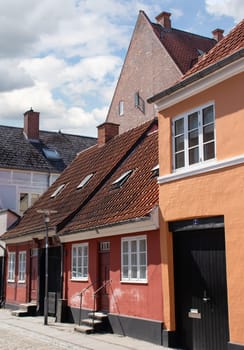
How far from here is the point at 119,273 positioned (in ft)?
48.9

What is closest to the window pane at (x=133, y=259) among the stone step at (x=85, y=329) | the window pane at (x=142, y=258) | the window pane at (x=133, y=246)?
the window pane at (x=133, y=246)

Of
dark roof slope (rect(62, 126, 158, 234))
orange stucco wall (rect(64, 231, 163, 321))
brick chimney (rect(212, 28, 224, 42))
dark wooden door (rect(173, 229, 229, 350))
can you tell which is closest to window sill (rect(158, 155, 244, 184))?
dark roof slope (rect(62, 126, 158, 234))

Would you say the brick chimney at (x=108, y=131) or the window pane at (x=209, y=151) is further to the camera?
the brick chimney at (x=108, y=131)

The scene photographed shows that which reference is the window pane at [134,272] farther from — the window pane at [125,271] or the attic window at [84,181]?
the attic window at [84,181]

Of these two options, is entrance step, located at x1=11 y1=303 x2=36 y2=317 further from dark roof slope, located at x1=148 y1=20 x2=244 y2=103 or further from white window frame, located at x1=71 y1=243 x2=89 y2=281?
dark roof slope, located at x1=148 y1=20 x2=244 y2=103

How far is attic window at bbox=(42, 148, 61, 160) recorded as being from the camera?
35059 millimetres

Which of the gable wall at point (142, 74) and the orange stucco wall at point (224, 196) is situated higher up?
the gable wall at point (142, 74)

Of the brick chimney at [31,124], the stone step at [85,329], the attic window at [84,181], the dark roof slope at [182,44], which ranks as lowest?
the stone step at [85,329]

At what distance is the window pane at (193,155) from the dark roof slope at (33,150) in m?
22.1

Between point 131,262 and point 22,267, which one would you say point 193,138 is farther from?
point 22,267

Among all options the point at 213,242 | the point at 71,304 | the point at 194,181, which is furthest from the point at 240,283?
the point at 71,304

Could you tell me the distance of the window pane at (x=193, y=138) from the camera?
11.9 meters

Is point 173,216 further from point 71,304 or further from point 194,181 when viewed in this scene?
point 71,304

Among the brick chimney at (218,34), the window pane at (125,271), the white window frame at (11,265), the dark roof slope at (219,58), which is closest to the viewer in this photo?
the dark roof slope at (219,58)
